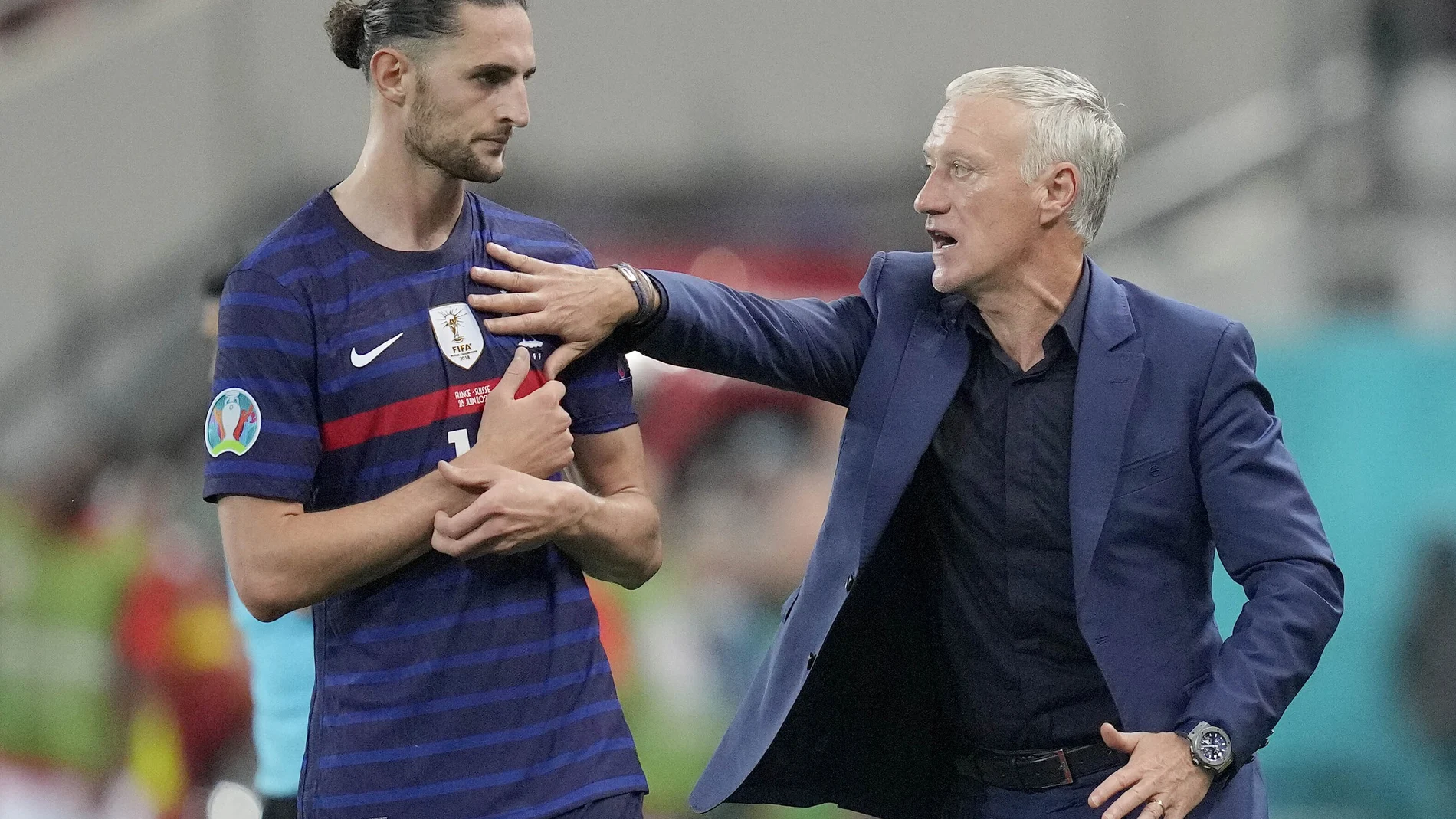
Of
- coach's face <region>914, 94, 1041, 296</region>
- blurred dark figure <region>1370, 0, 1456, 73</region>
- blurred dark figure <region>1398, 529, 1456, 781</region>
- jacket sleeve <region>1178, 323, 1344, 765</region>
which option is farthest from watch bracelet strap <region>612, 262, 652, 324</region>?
blurred dark figure <region>1370, 0, 1456, 73</region>

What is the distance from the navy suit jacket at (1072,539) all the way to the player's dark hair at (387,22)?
1.50ft

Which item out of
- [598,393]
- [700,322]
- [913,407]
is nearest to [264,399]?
[598,393]

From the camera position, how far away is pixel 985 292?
2.16 m

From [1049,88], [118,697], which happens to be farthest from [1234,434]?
[118,697]

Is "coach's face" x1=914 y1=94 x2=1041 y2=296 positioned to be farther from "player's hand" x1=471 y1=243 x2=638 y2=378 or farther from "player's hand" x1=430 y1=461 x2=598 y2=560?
"player's hand" x1=430 y1=461 x2=598 y2=560

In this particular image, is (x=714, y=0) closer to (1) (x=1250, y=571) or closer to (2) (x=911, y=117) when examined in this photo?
(2) (x=911, y=117)

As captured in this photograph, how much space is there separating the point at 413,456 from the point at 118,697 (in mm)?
3122

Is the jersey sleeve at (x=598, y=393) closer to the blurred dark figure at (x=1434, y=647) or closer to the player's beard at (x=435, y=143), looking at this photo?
the player's beard at (x=435, y=143)

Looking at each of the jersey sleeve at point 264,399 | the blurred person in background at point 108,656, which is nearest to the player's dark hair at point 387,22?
the jersey sleeve at point 264,399

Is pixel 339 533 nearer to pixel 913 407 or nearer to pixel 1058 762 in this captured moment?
pixel 913 407

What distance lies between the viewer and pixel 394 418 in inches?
69.0

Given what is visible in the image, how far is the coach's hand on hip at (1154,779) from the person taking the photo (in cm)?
185

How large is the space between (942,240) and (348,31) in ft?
2.84

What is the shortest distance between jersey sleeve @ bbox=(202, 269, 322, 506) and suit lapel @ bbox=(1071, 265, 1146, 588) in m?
0.99
